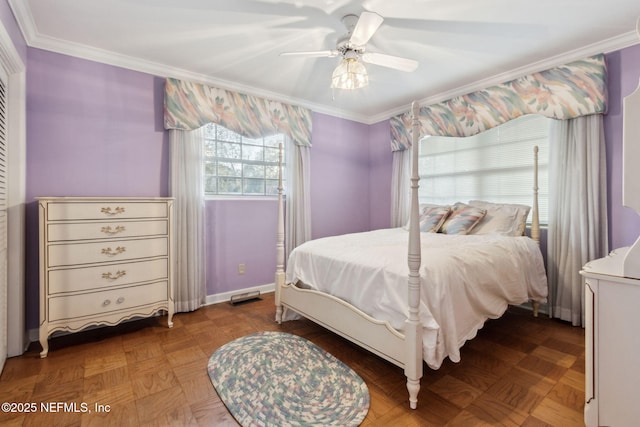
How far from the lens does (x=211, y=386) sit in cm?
171

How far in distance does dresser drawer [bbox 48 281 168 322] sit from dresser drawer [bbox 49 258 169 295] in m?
0.05

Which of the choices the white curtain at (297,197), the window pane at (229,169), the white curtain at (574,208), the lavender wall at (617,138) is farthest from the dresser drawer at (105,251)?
the lavender wall at (617,138)

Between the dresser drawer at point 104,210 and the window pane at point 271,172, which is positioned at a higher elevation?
the window pane at point 271,172

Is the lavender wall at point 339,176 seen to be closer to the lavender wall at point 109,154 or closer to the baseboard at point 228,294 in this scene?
the lavender wall at point 109,154

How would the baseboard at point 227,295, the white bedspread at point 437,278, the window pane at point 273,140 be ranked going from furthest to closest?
the window pane at point 273,140
the baseboard at point 227,295
the white bedspread at point 437,278

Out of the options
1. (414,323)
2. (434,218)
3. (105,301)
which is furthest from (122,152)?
(434,218)

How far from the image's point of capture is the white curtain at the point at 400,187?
3.89 meters

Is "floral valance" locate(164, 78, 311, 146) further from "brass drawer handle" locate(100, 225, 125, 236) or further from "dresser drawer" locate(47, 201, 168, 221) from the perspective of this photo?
"brass drawer handle" locate(100, 225, 125, 236)

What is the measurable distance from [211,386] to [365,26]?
7.59 ft

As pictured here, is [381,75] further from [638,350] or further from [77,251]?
[77,251]

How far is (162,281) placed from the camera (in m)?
2.46

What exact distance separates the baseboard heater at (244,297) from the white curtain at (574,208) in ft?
9.41

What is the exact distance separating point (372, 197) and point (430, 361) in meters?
3.17

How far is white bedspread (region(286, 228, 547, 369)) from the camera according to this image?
5.11 ft
